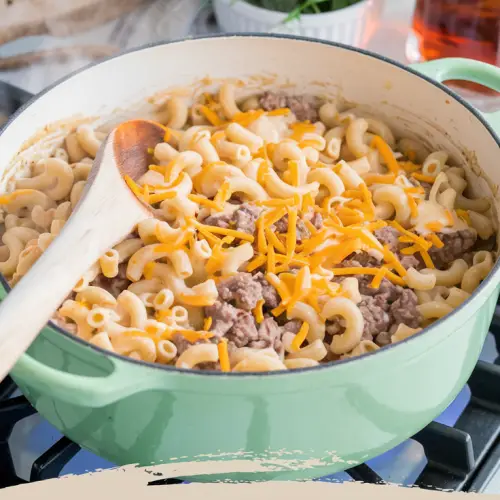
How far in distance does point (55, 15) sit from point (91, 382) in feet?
3.64

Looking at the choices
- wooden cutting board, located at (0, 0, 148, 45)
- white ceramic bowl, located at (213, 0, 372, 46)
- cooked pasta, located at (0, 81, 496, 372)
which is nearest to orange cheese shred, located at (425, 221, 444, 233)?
cooked pasta, located at (0, 81, 496, 372)

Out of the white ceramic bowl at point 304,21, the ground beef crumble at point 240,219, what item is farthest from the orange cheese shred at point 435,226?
the white ceramic bowl at point 304,21

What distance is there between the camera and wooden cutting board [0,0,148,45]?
1.57 m

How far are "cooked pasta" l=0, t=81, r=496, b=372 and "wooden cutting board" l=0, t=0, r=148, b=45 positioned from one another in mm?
547

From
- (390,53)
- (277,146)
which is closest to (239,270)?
(277,146)

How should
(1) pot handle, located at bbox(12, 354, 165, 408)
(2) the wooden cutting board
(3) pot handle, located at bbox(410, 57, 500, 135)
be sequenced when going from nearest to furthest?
(1) pot handle, located at bbox(12, 354, 165, 408), (3) pot handle, located at bbox(410, 57, 500, 135), (2) the wooden cutting board

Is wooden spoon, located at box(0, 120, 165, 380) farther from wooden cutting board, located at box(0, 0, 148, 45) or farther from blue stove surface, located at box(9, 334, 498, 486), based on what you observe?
wooden cutting board, located at box(0, 0, 148, 45)

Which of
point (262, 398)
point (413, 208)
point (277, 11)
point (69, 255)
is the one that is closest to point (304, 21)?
point (277, 11)

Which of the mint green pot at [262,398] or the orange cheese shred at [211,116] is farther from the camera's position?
the orange cheese shred at [211,116]


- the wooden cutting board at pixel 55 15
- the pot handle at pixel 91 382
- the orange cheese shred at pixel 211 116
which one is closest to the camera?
the pot handle at pixel 91 382

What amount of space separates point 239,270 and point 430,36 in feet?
2.48

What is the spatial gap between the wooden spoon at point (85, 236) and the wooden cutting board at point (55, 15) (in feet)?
2.01

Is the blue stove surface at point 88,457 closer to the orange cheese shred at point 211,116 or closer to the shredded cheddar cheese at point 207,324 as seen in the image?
the shredded cheddar cheese at point 207,324

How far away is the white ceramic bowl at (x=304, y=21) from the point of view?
4.76 ft
